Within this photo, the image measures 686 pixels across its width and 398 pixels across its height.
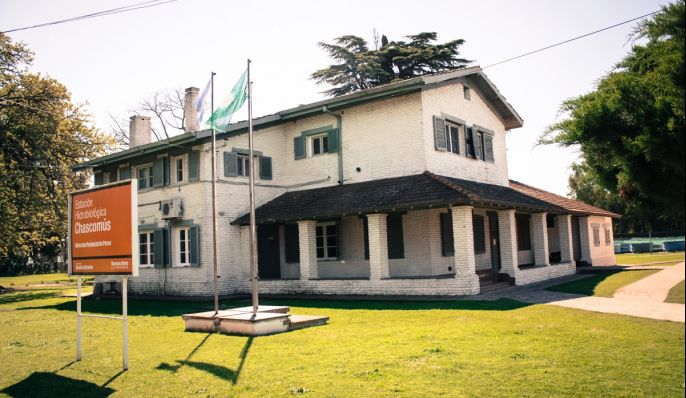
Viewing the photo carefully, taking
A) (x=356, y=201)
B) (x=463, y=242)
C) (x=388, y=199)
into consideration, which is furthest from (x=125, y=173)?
(x=463, y=242)

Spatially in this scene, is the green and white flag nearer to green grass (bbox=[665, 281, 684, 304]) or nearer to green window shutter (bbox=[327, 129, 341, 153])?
green window shutter (bbox=[327, 129, 341, 153])

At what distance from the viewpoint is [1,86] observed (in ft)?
101

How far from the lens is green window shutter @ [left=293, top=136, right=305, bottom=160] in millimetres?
22609

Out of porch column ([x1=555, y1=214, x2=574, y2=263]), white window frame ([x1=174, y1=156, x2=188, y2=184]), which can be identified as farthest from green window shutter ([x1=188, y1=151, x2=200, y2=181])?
porch column ([x1=555, y1=214, x2=574, y2=263])

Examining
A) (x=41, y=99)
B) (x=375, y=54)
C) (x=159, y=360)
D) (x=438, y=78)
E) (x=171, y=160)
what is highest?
(x=375, y=54)

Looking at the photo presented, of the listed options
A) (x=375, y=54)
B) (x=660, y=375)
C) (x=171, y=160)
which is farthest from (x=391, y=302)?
(x=375, y=54)

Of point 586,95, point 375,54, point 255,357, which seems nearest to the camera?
point 586,95

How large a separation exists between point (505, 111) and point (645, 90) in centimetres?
2296

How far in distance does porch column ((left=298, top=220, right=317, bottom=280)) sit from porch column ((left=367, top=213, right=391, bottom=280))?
108 inches

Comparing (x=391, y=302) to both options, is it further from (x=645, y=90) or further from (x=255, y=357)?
(x=645, y=90)

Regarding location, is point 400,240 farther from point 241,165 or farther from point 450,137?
point 241,165

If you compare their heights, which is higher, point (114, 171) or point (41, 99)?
point (41, 99)

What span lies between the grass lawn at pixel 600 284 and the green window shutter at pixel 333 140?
9.64m

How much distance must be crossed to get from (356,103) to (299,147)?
12.0 ft
